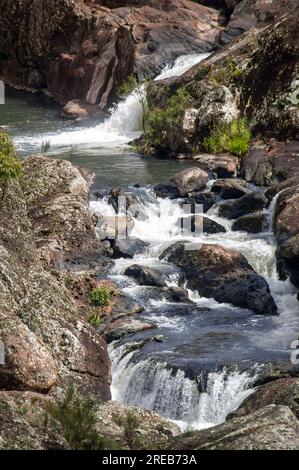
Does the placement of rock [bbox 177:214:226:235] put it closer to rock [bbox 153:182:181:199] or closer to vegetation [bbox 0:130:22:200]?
rock [bbox 153:182:181:199]

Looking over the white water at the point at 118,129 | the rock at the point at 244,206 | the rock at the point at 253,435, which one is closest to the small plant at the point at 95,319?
the rock at the point at 244,206

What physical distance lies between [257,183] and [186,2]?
26.2 metres

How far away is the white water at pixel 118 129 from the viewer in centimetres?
4291

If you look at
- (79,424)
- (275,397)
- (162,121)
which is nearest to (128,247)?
(275,397)

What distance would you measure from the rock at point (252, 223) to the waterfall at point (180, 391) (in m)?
10.1

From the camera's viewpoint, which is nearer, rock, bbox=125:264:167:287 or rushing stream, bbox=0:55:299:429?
rushing stream, bbox=0:55:299:429

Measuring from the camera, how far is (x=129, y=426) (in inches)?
579

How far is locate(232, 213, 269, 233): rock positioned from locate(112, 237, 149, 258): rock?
3.48 m

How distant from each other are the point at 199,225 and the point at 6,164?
9458 millimetres

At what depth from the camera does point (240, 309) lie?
24.2 meters

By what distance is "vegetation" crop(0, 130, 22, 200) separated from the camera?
21973mm

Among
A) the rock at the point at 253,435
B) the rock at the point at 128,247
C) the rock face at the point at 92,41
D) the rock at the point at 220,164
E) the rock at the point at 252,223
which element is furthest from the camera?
the rock face at the point at 92,41

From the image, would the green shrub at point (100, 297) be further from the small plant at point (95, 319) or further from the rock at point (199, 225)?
the rock at point (199, 225)

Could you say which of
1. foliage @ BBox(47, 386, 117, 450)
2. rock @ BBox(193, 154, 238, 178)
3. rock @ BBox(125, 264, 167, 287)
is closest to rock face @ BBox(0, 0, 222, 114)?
rock @ BBox(193, 154, 238, 178)
